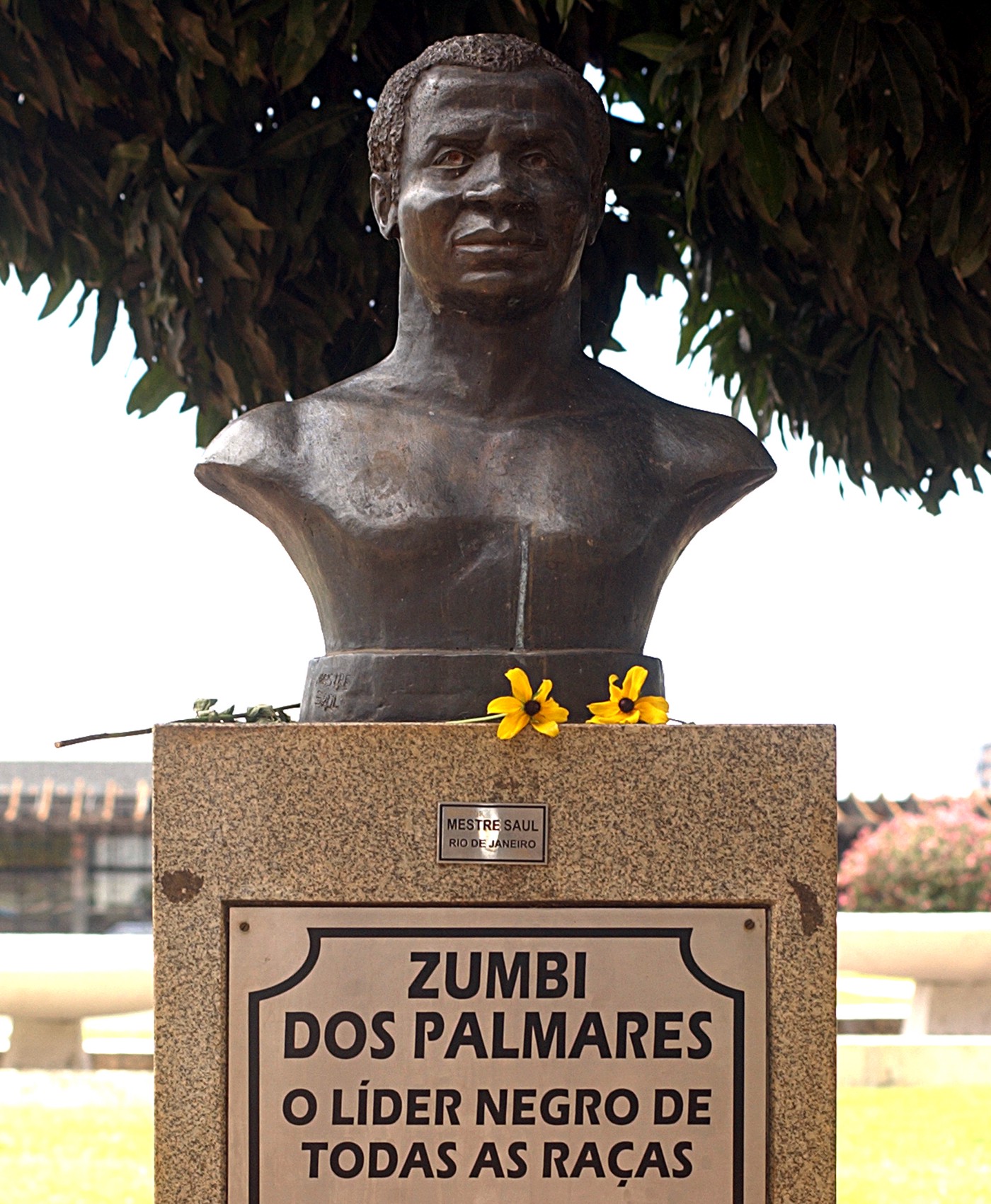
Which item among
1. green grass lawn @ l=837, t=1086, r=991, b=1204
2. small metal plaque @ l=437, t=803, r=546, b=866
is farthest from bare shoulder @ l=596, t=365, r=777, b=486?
green grass lawn @ l=837, t=1086, r=991, b=1204

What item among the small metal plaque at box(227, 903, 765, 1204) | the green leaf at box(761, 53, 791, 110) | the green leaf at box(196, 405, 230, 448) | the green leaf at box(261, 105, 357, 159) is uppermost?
the green leaf at box(261, 105, 357, 159)

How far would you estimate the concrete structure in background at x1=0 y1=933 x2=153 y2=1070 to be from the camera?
7.13 metres

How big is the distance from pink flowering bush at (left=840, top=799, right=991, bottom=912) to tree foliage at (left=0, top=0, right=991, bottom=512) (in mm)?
5434

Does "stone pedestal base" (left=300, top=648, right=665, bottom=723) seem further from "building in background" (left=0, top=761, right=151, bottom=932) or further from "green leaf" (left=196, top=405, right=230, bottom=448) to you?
"building in background" (left=0, top=761, right=151, bottom=932)

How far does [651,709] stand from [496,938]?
0.45 metres

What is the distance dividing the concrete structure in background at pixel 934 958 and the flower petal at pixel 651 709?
208 inches

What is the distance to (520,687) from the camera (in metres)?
2.47

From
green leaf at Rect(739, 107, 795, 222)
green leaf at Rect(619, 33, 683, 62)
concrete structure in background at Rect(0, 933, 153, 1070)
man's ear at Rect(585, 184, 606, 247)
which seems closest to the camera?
man's ear at Rect(585, 184, 606, 247)

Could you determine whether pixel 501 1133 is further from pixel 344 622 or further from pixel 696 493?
pixel 696 493

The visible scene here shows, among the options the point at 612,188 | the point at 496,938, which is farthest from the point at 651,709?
the point at 612,188

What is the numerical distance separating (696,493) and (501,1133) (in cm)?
119

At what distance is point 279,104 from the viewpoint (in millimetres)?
4328

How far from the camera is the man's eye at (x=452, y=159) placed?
9.27ft

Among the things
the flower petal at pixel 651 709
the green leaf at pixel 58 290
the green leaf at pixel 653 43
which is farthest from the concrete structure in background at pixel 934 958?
the flower petal at pixel 651 709
